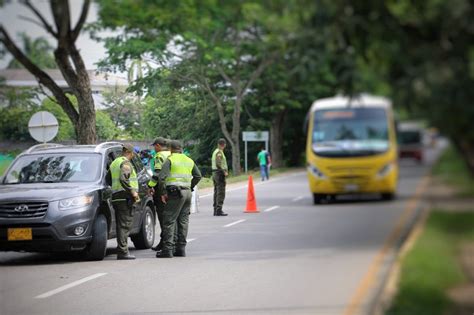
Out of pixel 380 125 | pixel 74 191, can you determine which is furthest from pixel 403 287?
A: pixel 74 191

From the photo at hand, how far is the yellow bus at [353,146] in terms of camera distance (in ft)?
6.07

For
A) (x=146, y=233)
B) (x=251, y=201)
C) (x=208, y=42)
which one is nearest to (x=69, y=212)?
(x=146, y=233)

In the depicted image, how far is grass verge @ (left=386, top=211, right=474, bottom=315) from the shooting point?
5.96 ft

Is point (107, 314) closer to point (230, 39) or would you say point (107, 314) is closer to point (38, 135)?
point (38, 135)

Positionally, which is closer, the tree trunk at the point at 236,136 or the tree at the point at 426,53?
the tree at the point at 426,53

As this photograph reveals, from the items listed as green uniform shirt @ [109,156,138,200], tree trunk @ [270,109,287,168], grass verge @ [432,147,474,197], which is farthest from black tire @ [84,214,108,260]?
grass verge @ [432,147,474,197]

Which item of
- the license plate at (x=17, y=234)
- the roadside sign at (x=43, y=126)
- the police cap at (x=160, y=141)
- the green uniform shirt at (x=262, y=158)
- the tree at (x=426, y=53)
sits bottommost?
the license plate at (x=17, y=234)

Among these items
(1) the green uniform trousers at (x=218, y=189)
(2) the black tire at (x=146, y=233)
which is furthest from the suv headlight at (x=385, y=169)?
(2) the black tire at (x=146, y=233)

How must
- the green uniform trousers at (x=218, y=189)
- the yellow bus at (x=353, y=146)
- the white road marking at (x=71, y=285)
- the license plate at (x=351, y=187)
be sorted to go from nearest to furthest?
the yellow bus at (x=353, y=146) → the license plate at (x=351, y=187) → the green uniform trousers at (x=218, y=189) → the white road marking at (x=71, y=285)

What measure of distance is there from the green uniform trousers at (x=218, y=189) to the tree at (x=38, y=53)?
0.61m

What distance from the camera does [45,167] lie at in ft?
14.7

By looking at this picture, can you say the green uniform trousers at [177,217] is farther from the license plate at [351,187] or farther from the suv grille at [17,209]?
the license plate at [351,187]

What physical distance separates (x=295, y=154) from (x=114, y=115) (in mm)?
920

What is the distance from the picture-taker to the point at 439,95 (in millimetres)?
1735
